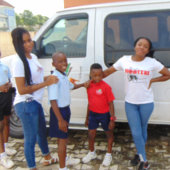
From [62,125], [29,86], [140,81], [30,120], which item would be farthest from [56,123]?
[140,81]

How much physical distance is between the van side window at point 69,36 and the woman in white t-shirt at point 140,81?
700mm

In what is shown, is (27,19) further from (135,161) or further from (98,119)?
(135,161)

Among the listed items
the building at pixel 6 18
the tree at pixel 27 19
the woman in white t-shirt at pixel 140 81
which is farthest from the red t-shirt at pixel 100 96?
the tree at pixel 27 19

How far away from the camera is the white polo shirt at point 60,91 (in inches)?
90.0

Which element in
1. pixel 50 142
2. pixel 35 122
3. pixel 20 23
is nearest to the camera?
pixel 35 122

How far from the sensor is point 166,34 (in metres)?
2.85

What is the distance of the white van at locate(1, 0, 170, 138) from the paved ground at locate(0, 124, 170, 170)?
445mm

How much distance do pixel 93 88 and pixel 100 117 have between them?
40 centimetres

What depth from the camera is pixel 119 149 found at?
3.26 meters

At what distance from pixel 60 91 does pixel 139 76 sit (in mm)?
907

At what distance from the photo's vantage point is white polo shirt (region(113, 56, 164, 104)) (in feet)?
8.00

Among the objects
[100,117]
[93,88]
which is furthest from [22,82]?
[100,117]

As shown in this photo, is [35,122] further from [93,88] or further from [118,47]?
[118,47]

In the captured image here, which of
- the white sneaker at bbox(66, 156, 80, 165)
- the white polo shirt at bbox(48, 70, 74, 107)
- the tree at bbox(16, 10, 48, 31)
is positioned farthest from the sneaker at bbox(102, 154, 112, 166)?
the tree at bbox(16, 10, 48, 31)
